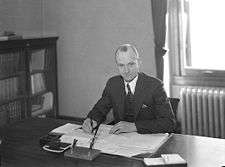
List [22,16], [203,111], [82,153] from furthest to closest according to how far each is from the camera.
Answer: [22,16] < [203,111] < [82,153]

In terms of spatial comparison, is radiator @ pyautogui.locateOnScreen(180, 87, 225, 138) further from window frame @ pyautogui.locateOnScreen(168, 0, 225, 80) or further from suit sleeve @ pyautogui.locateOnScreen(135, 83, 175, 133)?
suit sleeve @ pyautogui.locateOnScreen(135, 83, 175, 133)

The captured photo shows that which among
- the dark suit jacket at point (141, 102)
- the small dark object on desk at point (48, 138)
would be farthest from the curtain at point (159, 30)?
the small dark object on desk at point (48, 138)

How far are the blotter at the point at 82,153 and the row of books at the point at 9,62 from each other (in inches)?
92.5

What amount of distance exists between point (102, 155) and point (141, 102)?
782 mm

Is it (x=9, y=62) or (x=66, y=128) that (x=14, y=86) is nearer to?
(x=9, y=62)

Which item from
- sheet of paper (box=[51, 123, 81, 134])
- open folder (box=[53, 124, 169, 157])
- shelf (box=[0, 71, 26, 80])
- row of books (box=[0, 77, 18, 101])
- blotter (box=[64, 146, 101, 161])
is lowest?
blotter (box=[64, 146, 101, 161])

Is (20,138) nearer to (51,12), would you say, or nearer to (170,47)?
(170,47)

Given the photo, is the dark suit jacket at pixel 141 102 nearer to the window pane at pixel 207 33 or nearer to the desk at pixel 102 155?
the desk at pixel 102 155

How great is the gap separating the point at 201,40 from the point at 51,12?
7.01ft

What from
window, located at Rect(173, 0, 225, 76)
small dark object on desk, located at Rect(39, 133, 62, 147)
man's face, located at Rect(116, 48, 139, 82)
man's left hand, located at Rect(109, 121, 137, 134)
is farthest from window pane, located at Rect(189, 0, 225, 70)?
small dark object on desk, located at Rect(39, 133, 62, 147)

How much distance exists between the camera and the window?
13.3ft

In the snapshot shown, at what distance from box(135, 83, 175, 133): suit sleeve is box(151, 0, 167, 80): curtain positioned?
1528 millimetres

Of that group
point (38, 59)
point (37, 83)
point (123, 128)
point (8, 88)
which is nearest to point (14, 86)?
point (8, 88)

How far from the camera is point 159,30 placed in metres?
4.11
